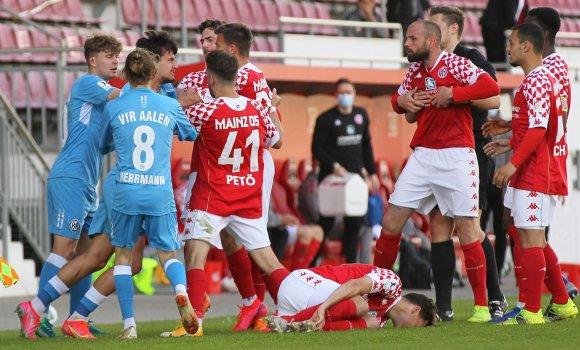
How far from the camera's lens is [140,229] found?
8.55 metres

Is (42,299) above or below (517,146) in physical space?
below

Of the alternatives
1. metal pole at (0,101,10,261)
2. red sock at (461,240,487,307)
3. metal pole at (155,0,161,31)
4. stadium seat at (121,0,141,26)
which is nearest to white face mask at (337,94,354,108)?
A: metal pole at (0,101,10,261)

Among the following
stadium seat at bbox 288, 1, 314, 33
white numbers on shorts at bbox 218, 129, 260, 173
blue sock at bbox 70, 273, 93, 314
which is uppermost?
stadium seat at bbox 288, 1, 314, 33

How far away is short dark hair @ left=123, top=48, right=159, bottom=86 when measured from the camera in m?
8.42

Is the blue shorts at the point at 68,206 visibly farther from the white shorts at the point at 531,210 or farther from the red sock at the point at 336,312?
the white shorts at the point at 531,210

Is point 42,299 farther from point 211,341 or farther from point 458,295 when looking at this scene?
point 458,295

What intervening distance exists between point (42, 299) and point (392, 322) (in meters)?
2.38

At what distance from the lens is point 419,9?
62.7 feet

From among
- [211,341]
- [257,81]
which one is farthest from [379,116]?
[211,341]

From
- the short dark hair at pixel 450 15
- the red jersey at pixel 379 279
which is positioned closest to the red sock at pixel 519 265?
the red jersey at pixel 379 279

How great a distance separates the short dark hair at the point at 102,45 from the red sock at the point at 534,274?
315cm

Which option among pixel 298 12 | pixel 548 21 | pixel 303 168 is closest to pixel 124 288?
pixel 548 21

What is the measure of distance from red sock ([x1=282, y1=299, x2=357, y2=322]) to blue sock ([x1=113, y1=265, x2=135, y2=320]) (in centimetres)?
106

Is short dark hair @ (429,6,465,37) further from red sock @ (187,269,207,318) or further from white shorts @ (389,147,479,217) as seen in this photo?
red sock @ (187,269,207,318)
